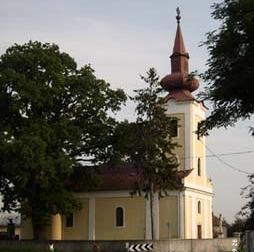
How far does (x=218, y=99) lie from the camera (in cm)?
1711

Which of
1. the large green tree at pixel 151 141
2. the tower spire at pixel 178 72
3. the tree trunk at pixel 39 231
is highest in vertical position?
the tower spire at pixel 178 72

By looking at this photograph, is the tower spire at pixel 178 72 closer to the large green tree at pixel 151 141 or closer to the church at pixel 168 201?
the church at pixel 168 201

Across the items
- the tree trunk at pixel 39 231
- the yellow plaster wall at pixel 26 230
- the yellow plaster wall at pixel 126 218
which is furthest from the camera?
the yellow plaster wall at pixel 26 230

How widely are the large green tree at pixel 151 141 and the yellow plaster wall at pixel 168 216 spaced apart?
30.2 feet

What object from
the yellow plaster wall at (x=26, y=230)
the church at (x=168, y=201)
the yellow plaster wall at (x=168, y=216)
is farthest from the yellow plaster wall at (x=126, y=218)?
the yellow plaster wall at (x=26, y=230)

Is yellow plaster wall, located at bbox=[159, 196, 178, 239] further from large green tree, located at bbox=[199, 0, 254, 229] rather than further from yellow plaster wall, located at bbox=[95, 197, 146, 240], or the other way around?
large green tree, located at bbox=[199, 0, 254, 229]

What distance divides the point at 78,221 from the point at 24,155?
19.2m

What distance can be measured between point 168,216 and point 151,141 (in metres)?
13.1

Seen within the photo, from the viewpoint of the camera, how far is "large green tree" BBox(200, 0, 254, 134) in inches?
626

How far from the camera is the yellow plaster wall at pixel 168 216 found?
65.4 metres

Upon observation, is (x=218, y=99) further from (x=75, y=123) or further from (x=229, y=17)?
(x=75, y=123)

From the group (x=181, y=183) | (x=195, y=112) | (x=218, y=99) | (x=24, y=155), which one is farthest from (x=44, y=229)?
(x=218, y=99)

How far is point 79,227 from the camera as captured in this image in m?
69.8

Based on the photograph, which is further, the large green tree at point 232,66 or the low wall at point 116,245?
the low wall at point 116,245
